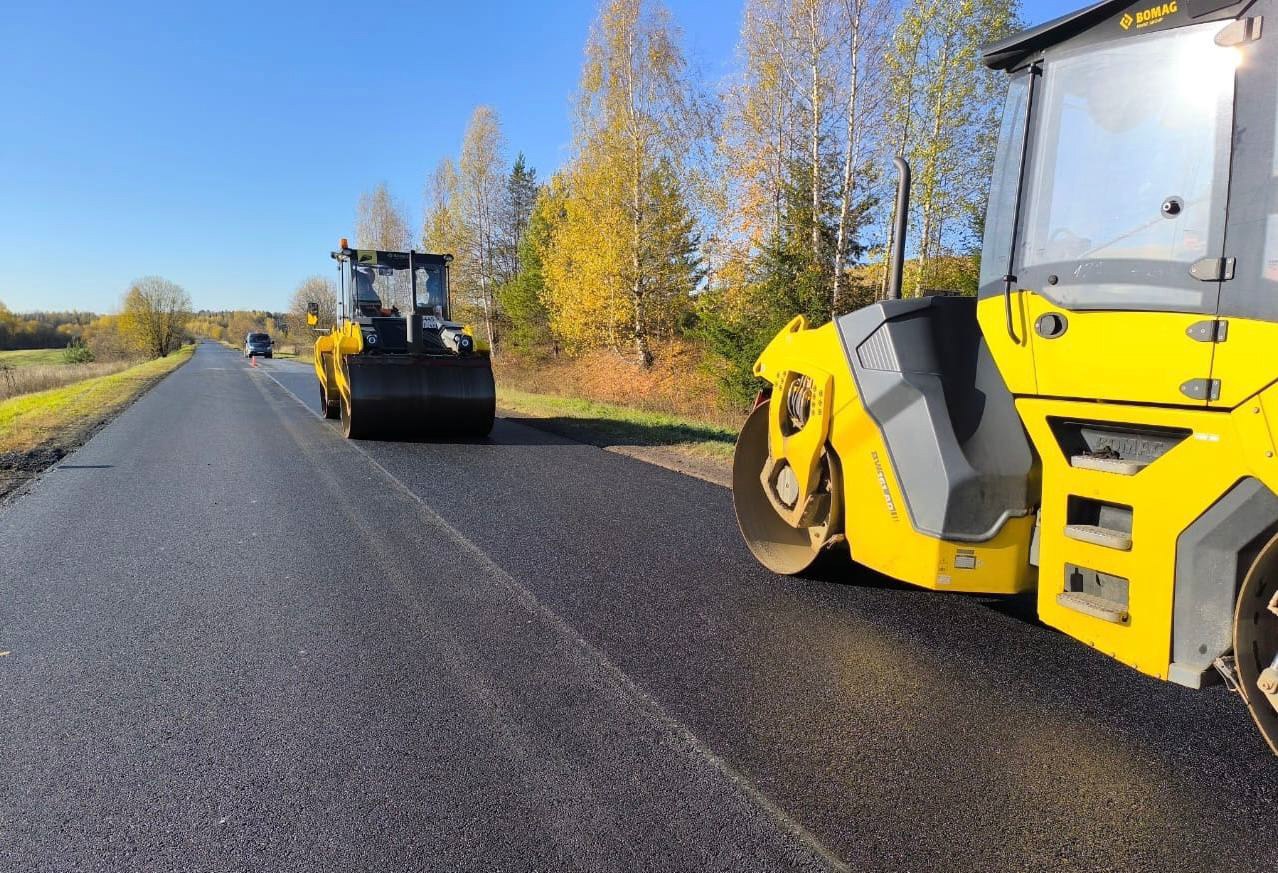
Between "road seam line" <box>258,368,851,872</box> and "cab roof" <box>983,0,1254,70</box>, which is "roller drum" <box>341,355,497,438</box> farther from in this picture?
"cab roof" <box>983,0,1254,70</box>

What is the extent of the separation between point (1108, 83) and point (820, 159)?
14.5 metres

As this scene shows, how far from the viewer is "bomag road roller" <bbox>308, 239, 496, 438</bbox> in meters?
9.97

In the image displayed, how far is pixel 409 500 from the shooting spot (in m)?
6.64

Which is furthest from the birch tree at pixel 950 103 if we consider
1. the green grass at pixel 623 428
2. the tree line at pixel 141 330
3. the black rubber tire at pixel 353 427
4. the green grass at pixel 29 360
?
the tree line at pixel 141 330

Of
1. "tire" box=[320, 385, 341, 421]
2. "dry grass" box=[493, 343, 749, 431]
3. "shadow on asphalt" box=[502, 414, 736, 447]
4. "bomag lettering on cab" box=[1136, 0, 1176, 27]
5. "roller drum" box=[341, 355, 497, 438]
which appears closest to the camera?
"bomag lettering on cab" box=[1136, 0, 1176, 27]

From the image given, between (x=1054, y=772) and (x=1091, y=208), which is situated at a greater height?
(x=1091, y=208)

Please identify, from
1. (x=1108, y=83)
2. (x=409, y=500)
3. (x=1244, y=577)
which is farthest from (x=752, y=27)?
(x=1244, y=577)

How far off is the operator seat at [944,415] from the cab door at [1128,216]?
412 mm

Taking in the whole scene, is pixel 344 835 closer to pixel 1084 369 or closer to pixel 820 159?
pixel 1084 369

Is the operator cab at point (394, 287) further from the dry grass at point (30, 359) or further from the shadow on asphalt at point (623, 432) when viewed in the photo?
the dry grass at point (30, 359)

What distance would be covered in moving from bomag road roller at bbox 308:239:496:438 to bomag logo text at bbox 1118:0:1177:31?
859 centimetres

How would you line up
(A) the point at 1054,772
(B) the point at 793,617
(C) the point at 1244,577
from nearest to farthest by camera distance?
(C) the point at 1244,577 → (A) the point at 1054,772 → (B) the point at 793,617

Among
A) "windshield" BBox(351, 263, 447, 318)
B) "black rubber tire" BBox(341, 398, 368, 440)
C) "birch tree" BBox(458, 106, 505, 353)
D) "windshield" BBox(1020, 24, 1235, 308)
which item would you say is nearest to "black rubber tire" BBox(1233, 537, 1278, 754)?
"windshield" BBox(1020, 24, 1235, 308)

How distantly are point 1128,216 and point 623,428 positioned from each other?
31.7ft
